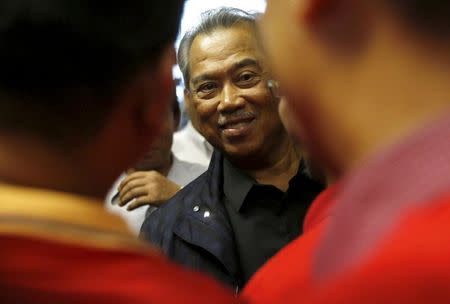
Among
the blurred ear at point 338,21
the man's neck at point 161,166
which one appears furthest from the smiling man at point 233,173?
the blurred ear at point 338,21

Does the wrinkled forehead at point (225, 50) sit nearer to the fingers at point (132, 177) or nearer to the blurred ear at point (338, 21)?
the fingers at point (132, 177)

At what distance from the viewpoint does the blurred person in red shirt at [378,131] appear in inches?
24.1

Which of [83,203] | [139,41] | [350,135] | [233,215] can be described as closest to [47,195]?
[83,203]

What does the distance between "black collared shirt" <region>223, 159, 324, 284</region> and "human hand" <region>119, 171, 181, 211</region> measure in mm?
377

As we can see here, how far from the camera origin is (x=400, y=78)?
25.8 inches

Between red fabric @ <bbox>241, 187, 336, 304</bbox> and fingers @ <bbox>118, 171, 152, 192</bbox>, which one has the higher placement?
fingers @ <bbox>118, 171, 152, 192</bbox>

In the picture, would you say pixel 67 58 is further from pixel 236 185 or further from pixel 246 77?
pixel 246 77

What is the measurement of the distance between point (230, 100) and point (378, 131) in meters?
1.73

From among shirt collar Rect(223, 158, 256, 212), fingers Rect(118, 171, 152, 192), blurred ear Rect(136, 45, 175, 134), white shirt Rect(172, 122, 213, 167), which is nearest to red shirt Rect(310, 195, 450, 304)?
blurred ear Rect(136, 45, 175, 134)

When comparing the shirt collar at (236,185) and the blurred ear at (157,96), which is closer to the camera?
the blurred ear at (157,96)

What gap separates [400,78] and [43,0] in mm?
298

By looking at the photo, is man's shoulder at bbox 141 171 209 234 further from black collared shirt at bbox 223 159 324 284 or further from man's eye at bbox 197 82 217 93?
man's eye at bbox 197 82 217 93

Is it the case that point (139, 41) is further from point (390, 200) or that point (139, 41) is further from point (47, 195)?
point (390, 200)

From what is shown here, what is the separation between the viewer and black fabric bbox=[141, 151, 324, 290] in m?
2.05
